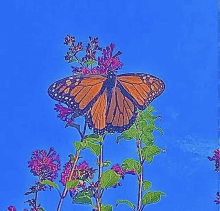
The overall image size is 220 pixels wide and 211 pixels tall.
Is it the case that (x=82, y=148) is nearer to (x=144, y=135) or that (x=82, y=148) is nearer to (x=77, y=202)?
(x=77, y=202)

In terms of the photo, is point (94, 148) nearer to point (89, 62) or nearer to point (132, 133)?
point (132, 133)

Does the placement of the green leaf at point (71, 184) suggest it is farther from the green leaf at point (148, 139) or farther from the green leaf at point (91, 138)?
the green leaf at point (148, 139)

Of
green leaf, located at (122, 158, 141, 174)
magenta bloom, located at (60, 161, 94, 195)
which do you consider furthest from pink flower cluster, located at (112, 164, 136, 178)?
magenta bloom, located at (60, 161, 94, 195)

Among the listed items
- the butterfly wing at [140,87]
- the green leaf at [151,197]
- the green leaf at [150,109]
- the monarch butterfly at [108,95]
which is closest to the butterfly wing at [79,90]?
the monarch butterfly at [108,95]

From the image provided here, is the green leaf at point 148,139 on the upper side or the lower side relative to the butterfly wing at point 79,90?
lower

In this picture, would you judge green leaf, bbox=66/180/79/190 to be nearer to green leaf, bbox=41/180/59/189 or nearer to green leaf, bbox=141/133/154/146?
green leaf, bbox=41/180/59/189

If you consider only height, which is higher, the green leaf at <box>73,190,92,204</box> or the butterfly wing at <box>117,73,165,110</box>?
the butterfly wing at <box>117,73,165,110</box>

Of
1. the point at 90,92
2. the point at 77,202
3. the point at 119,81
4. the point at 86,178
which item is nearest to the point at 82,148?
the point at 86,178
